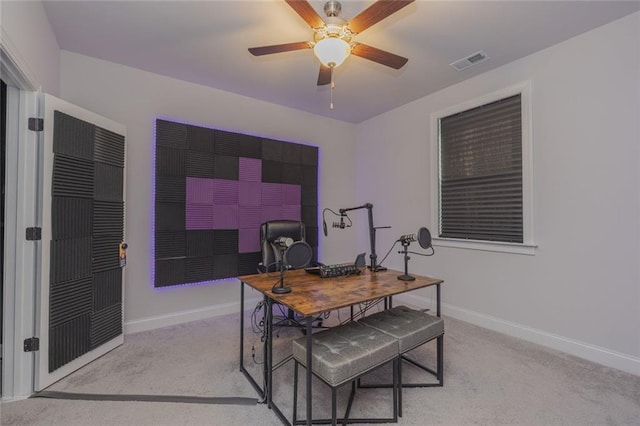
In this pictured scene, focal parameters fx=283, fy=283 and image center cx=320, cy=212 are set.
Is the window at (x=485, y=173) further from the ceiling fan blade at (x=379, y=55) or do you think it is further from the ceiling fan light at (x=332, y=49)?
the ceiling fan light at (x=332, y=49)

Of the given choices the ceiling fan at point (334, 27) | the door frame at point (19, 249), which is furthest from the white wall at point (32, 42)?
the ceiling fan at point (334, 27)

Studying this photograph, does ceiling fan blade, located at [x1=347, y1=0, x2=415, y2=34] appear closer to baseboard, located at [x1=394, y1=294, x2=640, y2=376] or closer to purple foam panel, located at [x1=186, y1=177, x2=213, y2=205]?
purple foam panel, located at [x1=186, y1=177, x2=213, y2=205]

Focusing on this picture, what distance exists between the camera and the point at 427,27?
7.41 feet

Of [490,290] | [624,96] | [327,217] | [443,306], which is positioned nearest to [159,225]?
[327,217]

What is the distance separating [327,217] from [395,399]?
294 centimetres

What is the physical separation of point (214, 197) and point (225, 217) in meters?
0.27

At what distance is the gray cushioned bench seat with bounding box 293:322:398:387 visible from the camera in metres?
1.43

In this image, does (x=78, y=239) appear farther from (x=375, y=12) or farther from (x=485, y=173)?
(x=485, y=173)

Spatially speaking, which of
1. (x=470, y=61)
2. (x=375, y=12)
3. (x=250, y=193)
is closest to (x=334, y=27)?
(x=375, y=12)

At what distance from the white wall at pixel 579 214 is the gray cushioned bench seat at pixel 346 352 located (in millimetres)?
1874

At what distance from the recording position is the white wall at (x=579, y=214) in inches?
85.7

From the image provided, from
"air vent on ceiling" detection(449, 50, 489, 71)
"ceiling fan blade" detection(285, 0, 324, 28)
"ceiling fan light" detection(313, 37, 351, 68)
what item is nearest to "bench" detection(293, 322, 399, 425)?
"ceiling fan light" detection(313, 37, 351, 68)

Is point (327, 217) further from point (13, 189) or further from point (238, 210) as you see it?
point (13, 189)

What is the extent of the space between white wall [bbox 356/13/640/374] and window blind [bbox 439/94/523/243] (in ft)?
0.58
